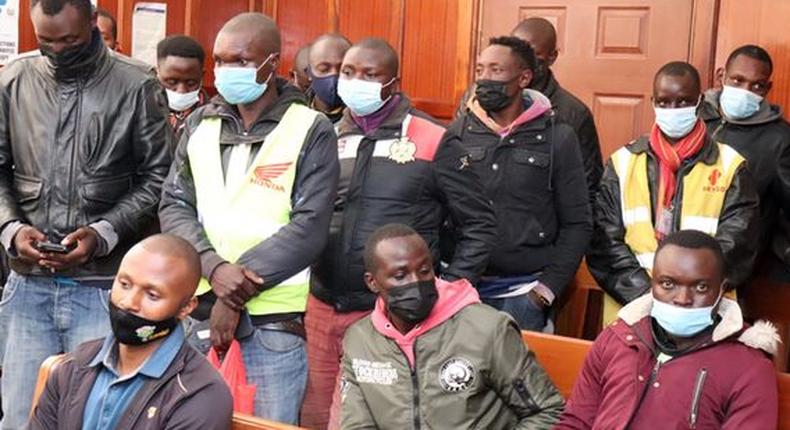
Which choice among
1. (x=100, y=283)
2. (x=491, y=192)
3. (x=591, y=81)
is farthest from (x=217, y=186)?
(x=591, y=81)

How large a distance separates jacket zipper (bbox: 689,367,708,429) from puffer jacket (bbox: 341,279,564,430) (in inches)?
13.9

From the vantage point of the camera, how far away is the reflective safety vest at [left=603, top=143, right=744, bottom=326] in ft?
12.7

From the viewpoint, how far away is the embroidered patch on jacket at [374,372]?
3092mm

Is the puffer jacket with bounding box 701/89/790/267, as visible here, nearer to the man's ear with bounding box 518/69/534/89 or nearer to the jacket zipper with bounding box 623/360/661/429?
the man's ear with bounding box 518/69/534/89

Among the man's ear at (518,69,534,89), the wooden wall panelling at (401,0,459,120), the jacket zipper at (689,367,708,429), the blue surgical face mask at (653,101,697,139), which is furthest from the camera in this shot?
the wooden wall panelling at (401,0,459,120)

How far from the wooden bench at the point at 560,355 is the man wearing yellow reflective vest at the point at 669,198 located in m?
0.61

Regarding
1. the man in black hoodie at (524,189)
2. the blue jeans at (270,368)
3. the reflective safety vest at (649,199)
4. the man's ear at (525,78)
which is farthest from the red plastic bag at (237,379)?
the man's ear at (525,78)

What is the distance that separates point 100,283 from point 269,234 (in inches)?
25.6

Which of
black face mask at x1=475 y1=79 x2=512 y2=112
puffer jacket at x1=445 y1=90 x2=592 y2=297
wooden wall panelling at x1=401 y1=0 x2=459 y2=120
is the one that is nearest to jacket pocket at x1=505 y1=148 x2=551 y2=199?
puffer jacket at x1=445 y1=90 x2=592 y2=297

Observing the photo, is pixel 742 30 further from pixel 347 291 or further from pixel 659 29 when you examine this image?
pixel 347 291

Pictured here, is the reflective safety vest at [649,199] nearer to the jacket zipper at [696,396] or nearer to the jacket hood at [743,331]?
the jacket hood at [743,331]

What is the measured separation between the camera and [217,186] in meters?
3.27

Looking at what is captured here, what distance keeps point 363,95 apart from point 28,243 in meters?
1.17

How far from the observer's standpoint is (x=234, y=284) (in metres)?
3.09
